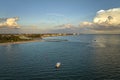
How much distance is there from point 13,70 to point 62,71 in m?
17.8

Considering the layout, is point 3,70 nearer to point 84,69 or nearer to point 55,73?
point 55,73

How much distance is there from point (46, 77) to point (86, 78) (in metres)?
12.4

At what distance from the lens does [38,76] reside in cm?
6022

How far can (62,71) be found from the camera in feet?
219

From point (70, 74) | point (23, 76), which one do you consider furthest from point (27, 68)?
point (70, 74)

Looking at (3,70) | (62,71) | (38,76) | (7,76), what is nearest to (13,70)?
(3,70)

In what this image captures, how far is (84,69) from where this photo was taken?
69312 mm

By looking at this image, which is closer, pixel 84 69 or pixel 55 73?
pixel 55 73

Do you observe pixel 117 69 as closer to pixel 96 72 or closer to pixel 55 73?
pixel 96 72

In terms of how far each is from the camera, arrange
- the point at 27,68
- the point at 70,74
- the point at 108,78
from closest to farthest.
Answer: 1. the point at 108,78
2. the point at 70,74
3. the point at 27,68

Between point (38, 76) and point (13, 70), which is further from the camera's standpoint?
point (13, 70)

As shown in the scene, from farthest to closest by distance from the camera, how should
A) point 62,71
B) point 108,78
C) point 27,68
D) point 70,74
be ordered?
point 27,68, point 62,71, point 70,74, point 108,78

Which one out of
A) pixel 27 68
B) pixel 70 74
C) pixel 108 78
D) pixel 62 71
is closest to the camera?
pixel 108 78

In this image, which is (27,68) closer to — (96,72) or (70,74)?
(70,74)
